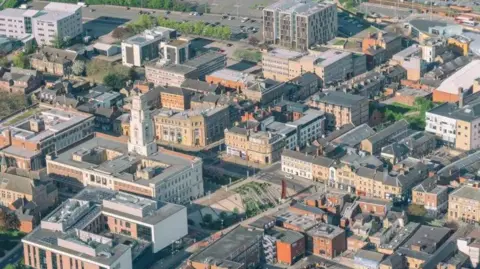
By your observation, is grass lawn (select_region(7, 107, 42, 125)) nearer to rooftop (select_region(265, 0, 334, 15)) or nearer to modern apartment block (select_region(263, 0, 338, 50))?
modern apartment block (select_region(263, 0, 338, 50))

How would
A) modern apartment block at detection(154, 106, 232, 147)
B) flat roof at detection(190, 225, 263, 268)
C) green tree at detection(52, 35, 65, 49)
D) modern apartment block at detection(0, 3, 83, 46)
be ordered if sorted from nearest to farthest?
flat roof at detection(190, 225, 263, 268) < modern apartment block at detection(154, 106, 232, 147) < green tree at detection(52, 35, 65, 49) < modern apartment block at detection(0, 3, 83, 46)

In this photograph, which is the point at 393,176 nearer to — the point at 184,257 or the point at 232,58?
the point at 184,257

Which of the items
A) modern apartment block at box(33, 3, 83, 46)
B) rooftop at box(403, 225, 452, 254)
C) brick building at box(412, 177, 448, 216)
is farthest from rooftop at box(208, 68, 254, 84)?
rooftop at box(403, 225, 452, 254)

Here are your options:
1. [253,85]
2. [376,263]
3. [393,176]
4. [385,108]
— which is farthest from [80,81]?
[376,263]

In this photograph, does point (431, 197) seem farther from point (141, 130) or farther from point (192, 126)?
point (192, 126)

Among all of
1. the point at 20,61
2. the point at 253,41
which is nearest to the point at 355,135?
the point at 253,41

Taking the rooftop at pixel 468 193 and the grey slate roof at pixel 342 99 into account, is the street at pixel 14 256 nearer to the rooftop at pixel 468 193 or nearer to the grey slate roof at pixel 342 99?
the rooftop at pixel 468 193
